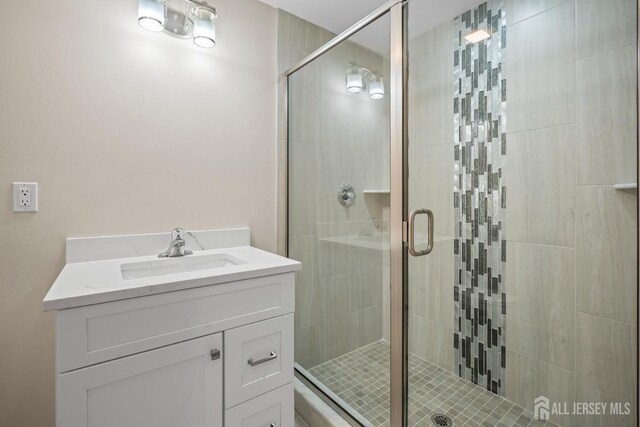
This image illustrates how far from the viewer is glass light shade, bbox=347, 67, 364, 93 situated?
1.47 meters

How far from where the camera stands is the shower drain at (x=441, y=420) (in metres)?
1.30

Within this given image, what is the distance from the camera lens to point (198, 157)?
5.24 feet

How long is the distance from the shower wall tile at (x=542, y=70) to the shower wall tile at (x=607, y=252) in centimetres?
30

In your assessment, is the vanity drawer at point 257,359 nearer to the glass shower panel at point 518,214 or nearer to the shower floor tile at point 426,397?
the shower floor tile at point 426,397

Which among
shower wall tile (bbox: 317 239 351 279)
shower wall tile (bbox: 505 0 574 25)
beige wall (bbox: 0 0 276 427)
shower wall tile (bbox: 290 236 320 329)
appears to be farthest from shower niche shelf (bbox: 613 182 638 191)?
beige wall (bbox: 0 0 276 427)

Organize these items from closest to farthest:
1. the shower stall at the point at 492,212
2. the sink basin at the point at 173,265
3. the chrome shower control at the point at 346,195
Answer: the shower stall at the point at 492,212 → the sink basin at the point at 173,265 → the chrome shower control at the point at 346,195

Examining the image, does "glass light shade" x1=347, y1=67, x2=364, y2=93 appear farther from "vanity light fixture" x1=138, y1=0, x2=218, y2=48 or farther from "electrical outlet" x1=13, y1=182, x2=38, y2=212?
"electrical outlet" x1=13, y1=182, x2=38, y2=212

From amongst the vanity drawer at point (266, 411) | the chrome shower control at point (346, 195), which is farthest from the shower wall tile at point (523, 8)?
the vanity drawer at point (266, 411)

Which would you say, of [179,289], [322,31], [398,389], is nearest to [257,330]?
[179,289]

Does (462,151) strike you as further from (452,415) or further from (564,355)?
(452,415)

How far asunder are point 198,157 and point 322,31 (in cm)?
115

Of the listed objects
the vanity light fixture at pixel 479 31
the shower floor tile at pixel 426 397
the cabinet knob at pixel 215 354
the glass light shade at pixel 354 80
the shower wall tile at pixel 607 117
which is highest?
the vanity light fixture at pixel 479 31

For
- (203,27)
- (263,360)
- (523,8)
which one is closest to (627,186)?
(523,8)

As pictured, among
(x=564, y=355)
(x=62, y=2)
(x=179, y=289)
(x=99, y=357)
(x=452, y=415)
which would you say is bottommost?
(x=452, y=415)
